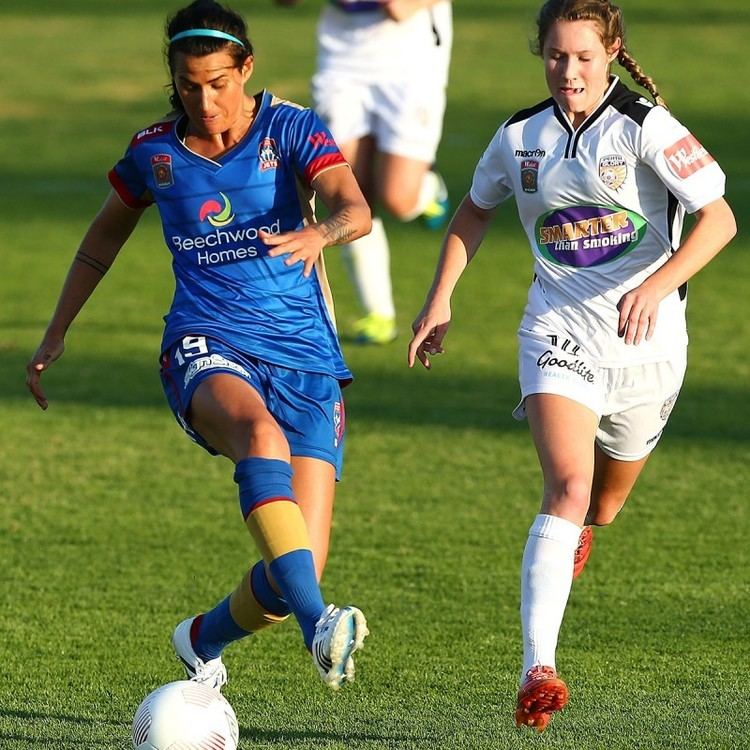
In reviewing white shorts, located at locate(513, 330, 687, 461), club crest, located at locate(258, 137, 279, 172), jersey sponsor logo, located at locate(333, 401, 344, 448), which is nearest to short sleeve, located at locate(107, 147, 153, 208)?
club crest, located at locate(258, 137, 279, 172)

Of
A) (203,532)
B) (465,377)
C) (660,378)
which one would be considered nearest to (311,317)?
(660,378)

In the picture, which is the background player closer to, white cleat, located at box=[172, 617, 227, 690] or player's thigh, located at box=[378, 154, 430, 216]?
player's thigh, located at box=[378, 154, 430, 216]

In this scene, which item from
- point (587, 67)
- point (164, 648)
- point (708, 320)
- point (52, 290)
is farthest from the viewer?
point (52, 290)

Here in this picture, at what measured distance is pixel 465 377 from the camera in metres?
9.94

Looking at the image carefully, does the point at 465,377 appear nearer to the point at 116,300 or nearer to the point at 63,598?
the point at 116,300

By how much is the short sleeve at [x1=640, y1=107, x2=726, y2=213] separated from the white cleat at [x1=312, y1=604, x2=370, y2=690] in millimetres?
1575

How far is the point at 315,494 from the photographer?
5.03 meters

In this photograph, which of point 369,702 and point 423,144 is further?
point 423,144

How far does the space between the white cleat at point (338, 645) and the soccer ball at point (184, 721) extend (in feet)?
1.44

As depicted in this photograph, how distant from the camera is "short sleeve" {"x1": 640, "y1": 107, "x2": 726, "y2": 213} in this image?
493 centimetres

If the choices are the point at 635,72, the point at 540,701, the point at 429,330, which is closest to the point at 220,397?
the point at 429,330

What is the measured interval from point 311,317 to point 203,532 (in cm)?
231

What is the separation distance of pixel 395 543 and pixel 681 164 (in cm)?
264

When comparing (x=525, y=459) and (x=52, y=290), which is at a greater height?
(x=525, y=459)
